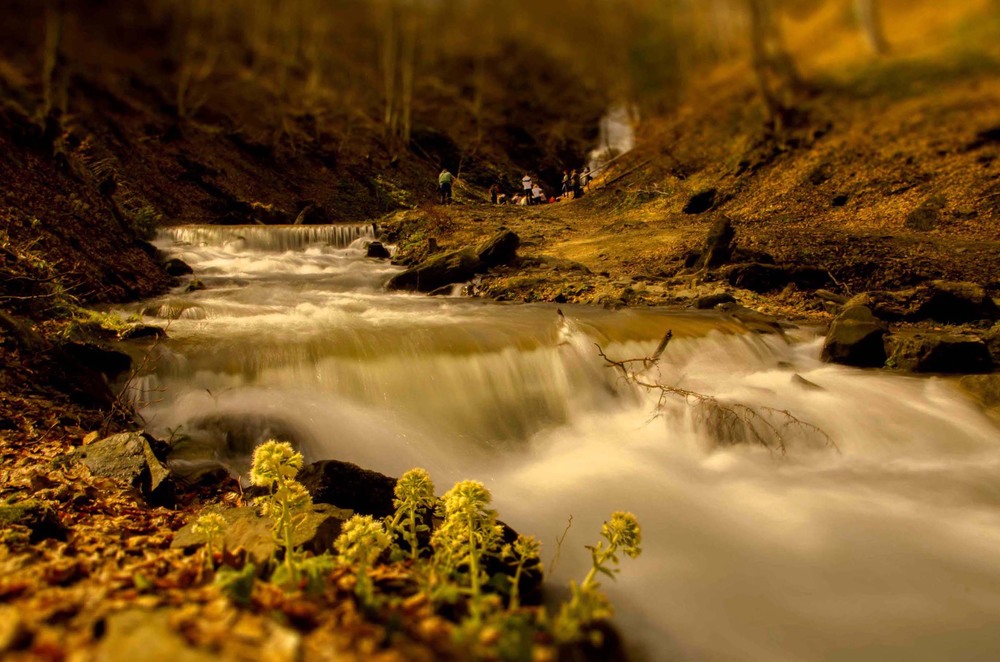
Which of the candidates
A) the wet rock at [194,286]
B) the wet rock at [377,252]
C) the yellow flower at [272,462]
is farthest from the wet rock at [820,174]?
the wet rock at [194,286]

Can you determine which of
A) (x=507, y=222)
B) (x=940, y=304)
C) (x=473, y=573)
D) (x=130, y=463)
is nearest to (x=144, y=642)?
(x=473, y=573)

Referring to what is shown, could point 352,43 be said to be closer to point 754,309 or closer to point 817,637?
point 817,637

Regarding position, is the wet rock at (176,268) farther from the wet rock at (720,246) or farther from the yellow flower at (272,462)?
the wet rock at (720,246)

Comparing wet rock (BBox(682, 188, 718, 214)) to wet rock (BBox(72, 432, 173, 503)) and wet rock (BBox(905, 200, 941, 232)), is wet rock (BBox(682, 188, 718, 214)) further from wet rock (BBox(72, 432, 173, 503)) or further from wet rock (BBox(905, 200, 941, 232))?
wet rock (BBox(72, 432, 173, 503))

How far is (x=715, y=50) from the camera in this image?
5.00 ft

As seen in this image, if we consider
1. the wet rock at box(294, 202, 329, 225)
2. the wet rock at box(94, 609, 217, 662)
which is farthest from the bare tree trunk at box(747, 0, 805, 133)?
the wet rock at box(294, 202, 329, 225)

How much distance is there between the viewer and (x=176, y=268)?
37.9ft

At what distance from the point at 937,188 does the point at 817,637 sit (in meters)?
12.0

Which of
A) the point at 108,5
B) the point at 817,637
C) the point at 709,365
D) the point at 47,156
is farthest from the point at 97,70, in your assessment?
the point at 47,156

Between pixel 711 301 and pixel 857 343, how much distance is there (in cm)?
262

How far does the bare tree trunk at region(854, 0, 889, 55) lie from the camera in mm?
1358

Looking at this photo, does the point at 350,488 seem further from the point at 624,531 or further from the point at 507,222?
the point at 507,222

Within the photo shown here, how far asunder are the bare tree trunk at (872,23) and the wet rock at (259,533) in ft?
9.18

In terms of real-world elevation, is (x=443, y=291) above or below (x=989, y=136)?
below
